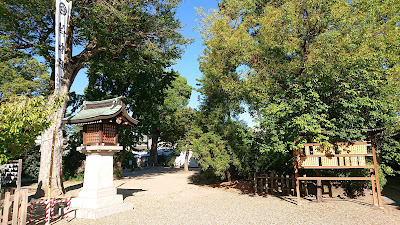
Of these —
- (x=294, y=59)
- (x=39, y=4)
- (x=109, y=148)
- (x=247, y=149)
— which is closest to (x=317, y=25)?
(x=294, y=59)

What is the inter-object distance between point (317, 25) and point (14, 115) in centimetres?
1058

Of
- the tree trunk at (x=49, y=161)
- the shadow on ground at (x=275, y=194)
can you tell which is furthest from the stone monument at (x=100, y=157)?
the shadow on ground at (x=275, y=194)

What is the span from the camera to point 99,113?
869cm

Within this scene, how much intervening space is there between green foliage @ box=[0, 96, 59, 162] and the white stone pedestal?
8.45 ft

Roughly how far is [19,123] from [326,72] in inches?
379

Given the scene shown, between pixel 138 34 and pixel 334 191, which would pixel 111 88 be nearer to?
pixel 138 34

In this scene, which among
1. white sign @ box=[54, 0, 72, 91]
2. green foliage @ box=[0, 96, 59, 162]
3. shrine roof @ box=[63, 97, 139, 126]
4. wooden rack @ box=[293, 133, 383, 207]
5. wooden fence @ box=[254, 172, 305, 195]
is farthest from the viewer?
wooden fence @ box=[254, 172, 305, 195]

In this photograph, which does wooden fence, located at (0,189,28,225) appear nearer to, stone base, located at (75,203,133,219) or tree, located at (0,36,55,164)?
tree, located at (0,36,55,164)

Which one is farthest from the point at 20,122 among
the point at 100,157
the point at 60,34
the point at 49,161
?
the point at 49,161

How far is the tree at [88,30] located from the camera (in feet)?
38.8

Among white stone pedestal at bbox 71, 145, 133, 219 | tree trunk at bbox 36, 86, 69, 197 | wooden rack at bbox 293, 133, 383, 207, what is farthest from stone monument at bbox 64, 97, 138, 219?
wooden rack at bbox 293, 133, 383, 207

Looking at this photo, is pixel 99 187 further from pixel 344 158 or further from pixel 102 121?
pixel 344 158

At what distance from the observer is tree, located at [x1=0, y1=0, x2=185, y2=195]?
38.8ft

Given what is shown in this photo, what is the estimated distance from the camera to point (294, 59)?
33.4ft
